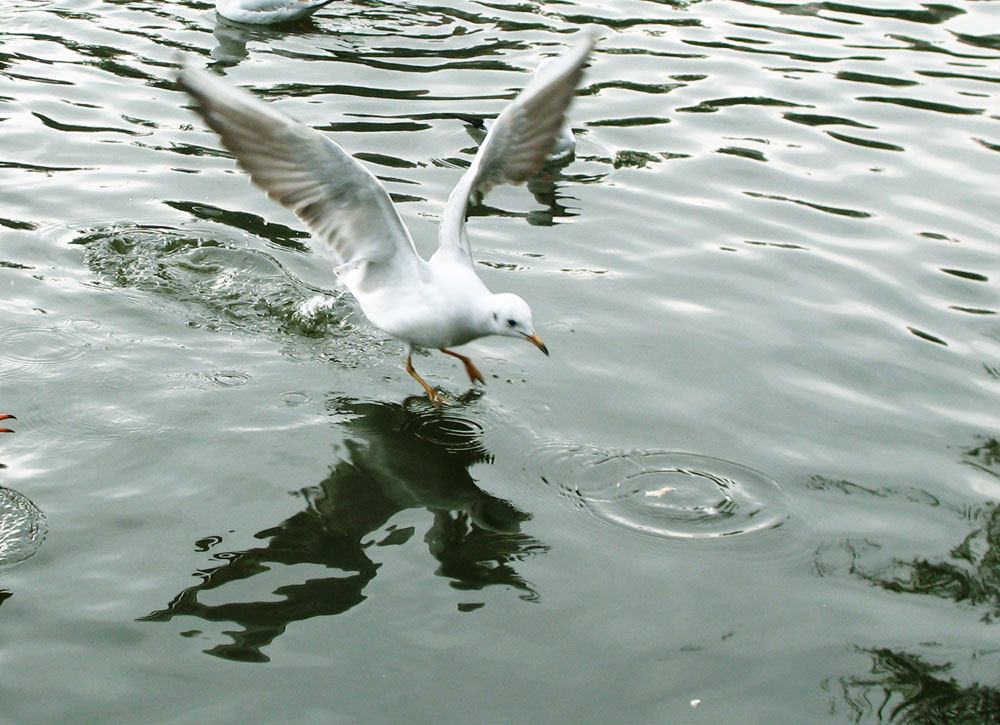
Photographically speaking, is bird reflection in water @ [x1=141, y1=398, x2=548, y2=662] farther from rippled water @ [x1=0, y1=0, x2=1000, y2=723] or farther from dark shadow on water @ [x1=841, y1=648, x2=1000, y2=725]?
dark shadow on water @ [x1=841, y1=648, x2=1000, y2=725]

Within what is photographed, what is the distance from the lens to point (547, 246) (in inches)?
332

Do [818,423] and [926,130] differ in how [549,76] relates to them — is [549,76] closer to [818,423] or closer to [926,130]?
[818,423]

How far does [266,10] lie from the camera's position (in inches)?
512

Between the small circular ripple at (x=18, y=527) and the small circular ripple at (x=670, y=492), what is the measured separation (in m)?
2.22

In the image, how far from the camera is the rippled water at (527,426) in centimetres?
458

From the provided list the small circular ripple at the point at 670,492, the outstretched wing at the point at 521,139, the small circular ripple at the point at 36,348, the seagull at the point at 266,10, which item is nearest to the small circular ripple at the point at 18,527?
the small circular ripple at the point at 36,348

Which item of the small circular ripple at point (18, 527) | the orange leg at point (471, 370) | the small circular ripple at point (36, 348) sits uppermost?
the orange leg at point (471, 370)

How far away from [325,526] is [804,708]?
7.00 feet

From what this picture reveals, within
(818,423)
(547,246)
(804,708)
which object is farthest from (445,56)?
(804,708)

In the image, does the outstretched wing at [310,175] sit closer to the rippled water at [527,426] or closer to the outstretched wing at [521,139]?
the outstretched wing at [521,139]

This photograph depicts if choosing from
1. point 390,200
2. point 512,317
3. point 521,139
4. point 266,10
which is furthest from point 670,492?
point 266,10

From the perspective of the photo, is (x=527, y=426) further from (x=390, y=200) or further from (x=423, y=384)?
(x=390, y=200)

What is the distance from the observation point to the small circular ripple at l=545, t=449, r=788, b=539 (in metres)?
5.43

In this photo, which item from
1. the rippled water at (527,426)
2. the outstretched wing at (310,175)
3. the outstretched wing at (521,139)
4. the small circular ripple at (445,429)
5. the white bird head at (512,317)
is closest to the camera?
the rippled water at (527,426)
